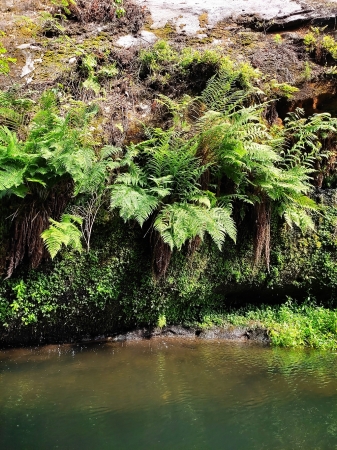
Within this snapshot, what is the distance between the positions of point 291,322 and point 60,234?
12.1 feet

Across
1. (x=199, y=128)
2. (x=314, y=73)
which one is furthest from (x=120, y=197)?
(x=314, y=73)

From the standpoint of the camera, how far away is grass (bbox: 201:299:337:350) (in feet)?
17.9

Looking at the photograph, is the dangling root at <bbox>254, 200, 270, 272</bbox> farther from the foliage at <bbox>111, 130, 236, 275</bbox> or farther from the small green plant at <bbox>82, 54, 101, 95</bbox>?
the small green plant at <bbox>82, 54, 101, 95</bbox>

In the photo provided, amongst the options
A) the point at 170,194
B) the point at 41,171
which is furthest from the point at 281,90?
the point at 41,171

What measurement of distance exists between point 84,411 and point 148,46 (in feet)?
19.5

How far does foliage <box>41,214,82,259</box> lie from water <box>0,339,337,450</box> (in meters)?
1.38

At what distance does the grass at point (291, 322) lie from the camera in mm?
5469

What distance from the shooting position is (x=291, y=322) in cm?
586

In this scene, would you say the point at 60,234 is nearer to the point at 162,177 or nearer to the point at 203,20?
the point at 162,177

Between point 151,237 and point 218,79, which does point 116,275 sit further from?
point 218,79

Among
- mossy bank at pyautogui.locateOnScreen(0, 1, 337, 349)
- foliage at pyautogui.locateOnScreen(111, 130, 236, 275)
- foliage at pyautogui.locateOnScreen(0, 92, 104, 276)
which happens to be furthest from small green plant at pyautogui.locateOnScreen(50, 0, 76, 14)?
foliage at pyautogui.locateOnScreen(111, 130, 236, 275)

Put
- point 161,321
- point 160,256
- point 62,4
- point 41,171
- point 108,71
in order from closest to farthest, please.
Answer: point 41,171 → point 160,256 → point 161,321 → point 108,71 → point 62,4

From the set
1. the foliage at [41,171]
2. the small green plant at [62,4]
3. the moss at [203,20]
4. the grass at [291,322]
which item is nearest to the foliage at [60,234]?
the foliage at [41,171]

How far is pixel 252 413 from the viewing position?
3377 mm
